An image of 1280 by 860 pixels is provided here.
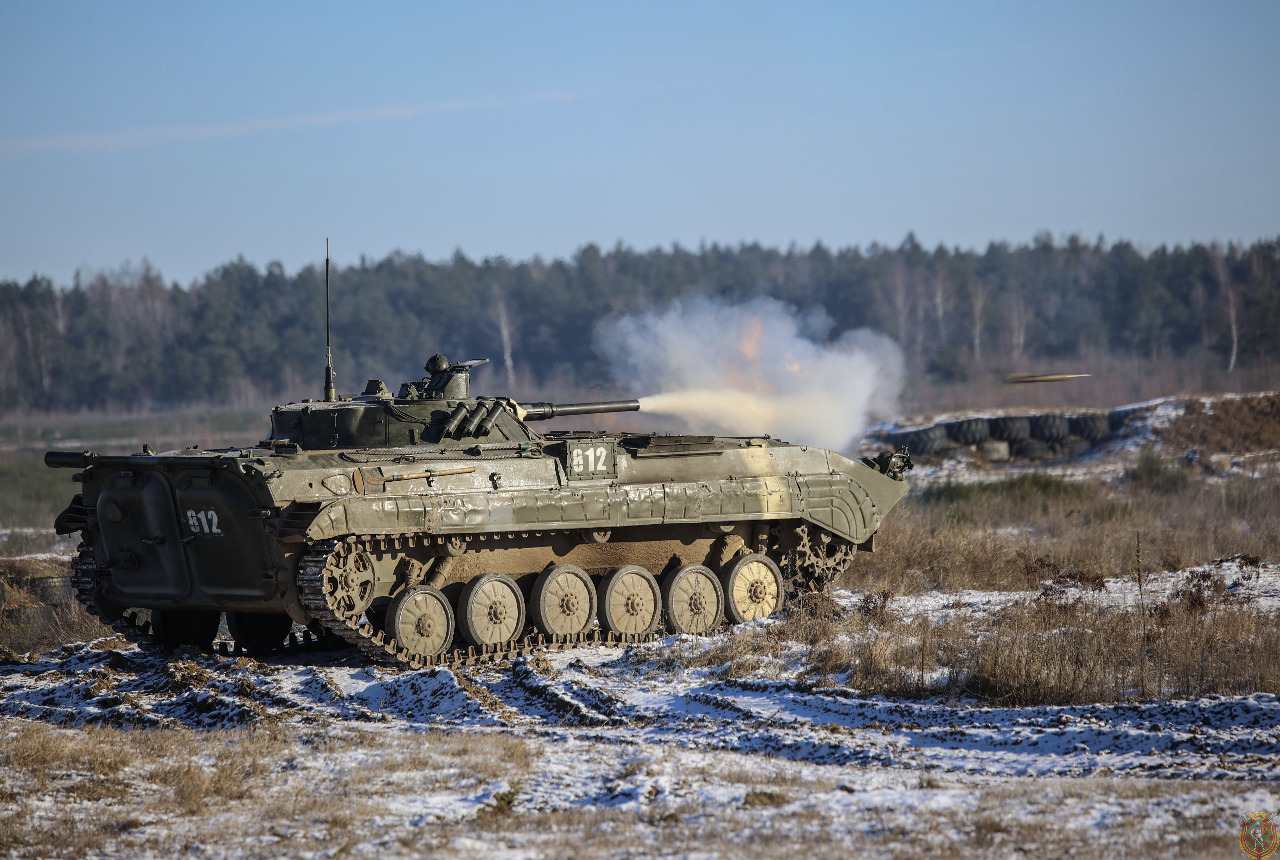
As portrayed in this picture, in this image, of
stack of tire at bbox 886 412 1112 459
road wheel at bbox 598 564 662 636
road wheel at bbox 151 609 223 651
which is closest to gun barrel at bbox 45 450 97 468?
road wheel at bbox 151 609 223 651

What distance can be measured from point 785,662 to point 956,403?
31586 millimetres

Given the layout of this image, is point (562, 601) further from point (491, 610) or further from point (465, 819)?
point (465, 819)

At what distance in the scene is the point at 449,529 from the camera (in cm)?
1395

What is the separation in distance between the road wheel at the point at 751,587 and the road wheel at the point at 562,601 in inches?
73.2

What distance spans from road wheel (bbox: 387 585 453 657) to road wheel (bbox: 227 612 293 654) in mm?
2454

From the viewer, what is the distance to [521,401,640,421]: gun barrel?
16703mm

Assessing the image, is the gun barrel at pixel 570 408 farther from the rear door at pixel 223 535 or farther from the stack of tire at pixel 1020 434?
the stack of tire at pixel 1020 434

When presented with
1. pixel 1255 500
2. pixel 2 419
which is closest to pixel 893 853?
pixel 1255 500

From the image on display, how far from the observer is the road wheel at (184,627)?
50.5 ft

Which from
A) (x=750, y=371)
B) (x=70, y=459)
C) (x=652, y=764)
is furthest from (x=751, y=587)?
(x=652, y=764)

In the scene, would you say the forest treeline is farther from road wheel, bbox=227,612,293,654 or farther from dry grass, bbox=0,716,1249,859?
dry grass, bbox=0,716,1249,859

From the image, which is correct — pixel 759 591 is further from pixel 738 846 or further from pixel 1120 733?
pixel 738 846

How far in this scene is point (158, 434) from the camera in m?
46.0

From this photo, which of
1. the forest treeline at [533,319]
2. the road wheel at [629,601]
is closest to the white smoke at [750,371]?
the road wheel at [629,601]
